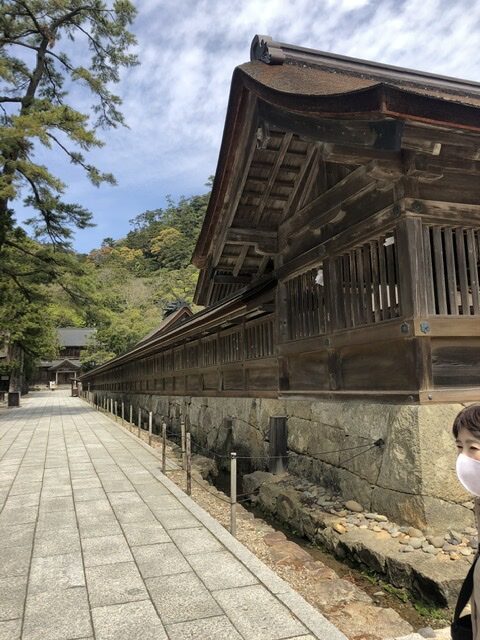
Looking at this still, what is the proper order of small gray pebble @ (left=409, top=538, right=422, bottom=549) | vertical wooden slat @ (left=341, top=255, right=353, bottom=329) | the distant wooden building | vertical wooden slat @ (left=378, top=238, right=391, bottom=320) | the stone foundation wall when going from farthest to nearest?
the distant wooden building → vertical wooden slat @ (left=341, top=255, right=353, bottom=329) → vertical wooden slat @ (left=378, top=238, right=391, bottom=320) → the stone foundation wall → small gray pebble @ (left=409, top=538, right=422, bottom=549)

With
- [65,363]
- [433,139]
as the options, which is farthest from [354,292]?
[65,363]

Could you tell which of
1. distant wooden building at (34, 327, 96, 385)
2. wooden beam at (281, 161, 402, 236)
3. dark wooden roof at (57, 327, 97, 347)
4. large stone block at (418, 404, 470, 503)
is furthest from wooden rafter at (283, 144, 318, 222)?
dark wooden roof at (57, 327, 97, 347)

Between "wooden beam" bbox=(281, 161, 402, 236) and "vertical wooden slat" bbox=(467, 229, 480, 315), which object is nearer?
"wooden beam" bbox=(281, 161, 402, 236)

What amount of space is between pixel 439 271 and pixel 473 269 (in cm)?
51

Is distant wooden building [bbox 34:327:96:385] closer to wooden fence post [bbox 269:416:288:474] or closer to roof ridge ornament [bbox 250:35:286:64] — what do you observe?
wooden fence post [bbox 269:416:288:474]

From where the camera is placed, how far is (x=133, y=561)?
165 inches

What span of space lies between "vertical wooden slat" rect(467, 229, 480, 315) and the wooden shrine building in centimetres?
2

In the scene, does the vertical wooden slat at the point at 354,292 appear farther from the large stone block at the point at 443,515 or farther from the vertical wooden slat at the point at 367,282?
the large stone block at the point at 443,515

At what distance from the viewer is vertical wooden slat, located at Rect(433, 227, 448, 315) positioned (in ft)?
16.0

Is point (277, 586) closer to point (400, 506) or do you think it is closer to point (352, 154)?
point (400, 506)

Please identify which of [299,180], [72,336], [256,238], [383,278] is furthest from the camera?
[72,336]

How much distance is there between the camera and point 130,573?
12.8ft

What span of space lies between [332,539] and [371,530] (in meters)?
0.47

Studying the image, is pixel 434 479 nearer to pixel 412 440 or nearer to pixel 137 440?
pixel 412 440
